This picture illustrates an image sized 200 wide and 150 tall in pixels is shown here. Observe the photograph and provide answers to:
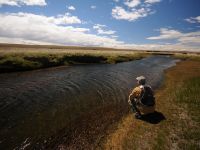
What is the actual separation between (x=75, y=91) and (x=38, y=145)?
1201 cm

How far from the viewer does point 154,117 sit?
47.3 feet

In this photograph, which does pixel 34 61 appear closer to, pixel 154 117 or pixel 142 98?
pixel 142 98

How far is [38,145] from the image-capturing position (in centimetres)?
1108

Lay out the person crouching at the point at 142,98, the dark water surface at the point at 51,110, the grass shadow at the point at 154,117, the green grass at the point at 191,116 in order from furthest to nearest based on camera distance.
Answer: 1. the person crouching at the point at 142,98
2. the grass shadow at the point at 154,117
3. the dark water surface at the point at 51,110
4. the green grass at the point at 191,116


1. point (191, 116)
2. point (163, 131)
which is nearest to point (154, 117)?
point (163, 131)

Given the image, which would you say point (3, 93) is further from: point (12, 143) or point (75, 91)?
point (12, 143)

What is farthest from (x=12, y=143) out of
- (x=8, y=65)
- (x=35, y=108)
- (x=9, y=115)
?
(x=8, y=65)

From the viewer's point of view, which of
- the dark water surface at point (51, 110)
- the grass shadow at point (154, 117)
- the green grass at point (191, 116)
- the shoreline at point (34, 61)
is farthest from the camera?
the shoreline at point (34, 61)

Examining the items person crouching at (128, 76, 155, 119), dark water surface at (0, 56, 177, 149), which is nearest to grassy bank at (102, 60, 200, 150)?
person crouching at (128, 76, 155, 119)

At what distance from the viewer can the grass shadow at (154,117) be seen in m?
13.7

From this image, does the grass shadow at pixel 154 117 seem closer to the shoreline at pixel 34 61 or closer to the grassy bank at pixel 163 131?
the grassy bank at pixel 163 131

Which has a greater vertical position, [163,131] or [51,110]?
[163,131]

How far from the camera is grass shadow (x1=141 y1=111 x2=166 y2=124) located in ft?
45.0

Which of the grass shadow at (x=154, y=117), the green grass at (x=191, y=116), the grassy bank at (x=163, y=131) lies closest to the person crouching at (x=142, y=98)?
the grass shadow at (x=154, y=117)
